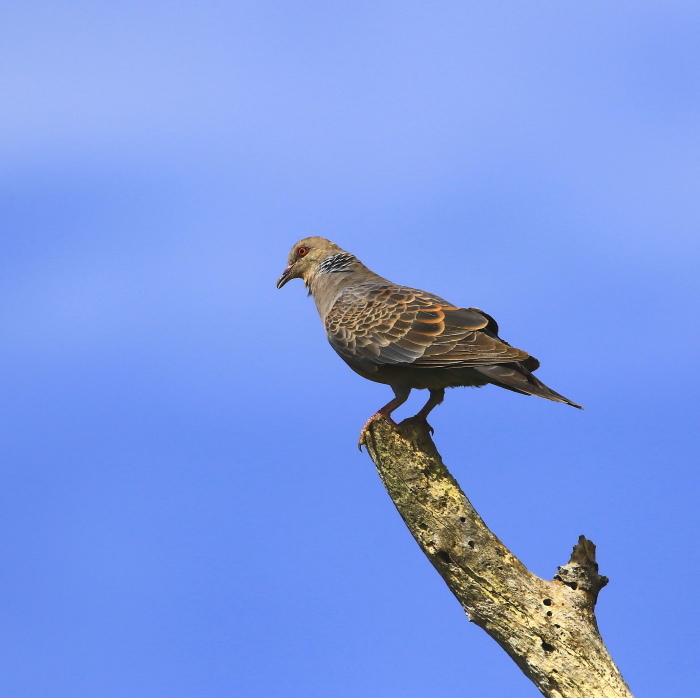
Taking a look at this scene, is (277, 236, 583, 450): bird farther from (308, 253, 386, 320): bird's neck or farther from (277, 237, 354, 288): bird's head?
(277, 237, 354, 288): bird's head

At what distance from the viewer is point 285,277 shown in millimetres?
11625

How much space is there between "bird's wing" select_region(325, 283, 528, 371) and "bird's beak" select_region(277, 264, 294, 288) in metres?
1.88

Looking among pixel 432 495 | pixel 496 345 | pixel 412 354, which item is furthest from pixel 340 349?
pixel 432 495

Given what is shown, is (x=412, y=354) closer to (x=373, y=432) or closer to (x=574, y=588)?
(x=373, y=432)

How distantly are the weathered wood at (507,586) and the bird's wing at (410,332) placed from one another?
1.02 meters

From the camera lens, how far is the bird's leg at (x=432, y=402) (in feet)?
27.2

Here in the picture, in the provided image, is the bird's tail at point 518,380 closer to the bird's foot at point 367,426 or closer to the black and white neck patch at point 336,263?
the bird's foot at point 367,426

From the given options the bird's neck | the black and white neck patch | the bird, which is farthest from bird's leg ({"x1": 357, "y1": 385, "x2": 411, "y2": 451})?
the black and white neck patch

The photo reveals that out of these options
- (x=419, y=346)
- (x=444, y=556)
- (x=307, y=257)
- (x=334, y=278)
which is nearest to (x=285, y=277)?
(x=307, y=257)

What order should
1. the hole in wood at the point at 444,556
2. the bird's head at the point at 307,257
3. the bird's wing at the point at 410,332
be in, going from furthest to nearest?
the bird's head at the point at 307,257, the bird's wing at the point at 410,332, the hole in wood at the point at 444,556

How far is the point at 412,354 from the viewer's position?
8.51 meters

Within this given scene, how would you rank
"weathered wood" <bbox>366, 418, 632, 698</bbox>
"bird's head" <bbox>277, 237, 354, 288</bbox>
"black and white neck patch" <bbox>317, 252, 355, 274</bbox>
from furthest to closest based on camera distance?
"bird's head" <bbox>277, 237, 354, 288</bbox>
"black and white neck patch" <bbox>317, 252, 355, 274</bbox>
"weathered wood" <bbox>366, 418, 632, 698</bbox>

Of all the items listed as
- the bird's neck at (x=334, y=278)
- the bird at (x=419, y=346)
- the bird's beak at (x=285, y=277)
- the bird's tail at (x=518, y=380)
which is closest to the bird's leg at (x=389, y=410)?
the bird at (x=419, y=346)

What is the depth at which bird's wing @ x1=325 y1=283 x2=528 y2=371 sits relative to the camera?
8.32 meters
